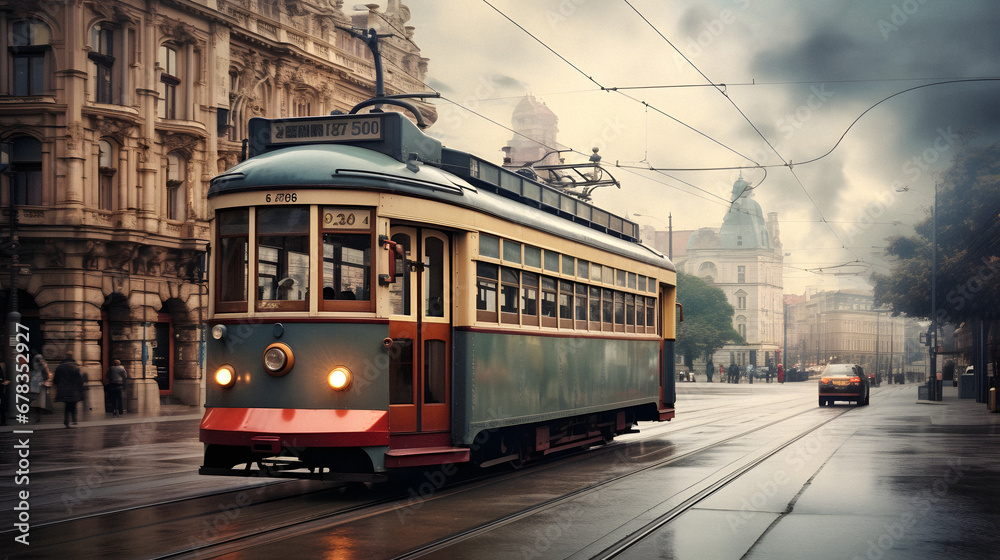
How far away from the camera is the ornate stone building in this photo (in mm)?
28281

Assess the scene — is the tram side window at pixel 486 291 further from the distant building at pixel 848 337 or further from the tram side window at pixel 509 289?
the distant building at pixel 848 337

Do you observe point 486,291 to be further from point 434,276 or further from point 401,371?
point 401,371

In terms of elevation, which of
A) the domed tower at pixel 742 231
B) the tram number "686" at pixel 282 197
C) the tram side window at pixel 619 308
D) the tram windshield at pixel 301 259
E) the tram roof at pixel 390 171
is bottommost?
the tram side window at pixel 619 308

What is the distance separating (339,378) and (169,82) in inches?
967

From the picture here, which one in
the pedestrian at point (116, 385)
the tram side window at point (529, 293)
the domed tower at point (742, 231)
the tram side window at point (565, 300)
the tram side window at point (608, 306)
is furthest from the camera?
the domed tower at point (742, 231)

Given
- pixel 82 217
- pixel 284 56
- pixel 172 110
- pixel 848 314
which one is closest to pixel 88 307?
pixel 82 217

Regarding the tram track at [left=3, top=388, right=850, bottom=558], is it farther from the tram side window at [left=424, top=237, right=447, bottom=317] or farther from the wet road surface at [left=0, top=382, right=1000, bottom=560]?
the tram side window at [left=424, top=237, right=447, bottom=317]

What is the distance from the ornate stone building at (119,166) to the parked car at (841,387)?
752 inches

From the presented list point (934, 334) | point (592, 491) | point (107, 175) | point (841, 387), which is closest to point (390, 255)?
point (592, 491)

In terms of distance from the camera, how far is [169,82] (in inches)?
1256

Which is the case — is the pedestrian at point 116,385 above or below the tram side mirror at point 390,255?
below

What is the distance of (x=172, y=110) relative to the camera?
32.1 metres

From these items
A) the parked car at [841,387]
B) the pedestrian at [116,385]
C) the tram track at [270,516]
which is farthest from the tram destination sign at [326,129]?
the parked car at [841,387]

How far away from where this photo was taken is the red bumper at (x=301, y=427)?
9.60 metres
